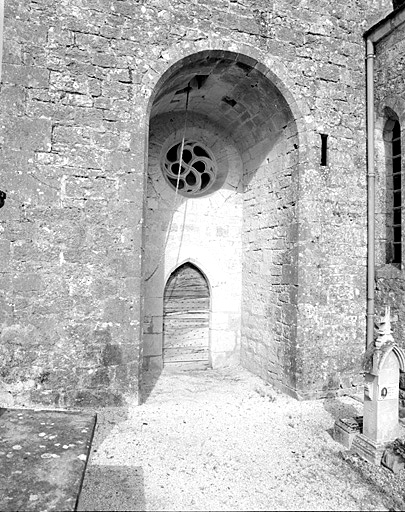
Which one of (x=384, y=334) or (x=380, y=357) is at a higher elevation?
(x=384, y=334)

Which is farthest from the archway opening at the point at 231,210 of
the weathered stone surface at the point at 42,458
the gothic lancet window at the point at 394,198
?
the weathered stone surface at the point at 42,458

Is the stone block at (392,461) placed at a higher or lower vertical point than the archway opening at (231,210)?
lower

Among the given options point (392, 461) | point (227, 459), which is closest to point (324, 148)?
point (392, 461)

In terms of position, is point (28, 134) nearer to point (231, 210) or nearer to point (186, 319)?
point (231, 210)

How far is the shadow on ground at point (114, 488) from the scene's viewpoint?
10.1ft

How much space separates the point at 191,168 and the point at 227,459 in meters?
4.92

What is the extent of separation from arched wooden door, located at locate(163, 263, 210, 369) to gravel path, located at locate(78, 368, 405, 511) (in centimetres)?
131

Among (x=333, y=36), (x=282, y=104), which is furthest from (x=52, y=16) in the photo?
(x=333, y=36)

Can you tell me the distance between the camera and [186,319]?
7332 mm

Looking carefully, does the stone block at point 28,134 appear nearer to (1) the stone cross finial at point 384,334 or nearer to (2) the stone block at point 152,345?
(2) the stone block at point 152,345

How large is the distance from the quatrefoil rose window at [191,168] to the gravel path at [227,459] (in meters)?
3.51

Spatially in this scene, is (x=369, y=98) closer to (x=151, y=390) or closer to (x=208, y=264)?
(x=208, y=264)

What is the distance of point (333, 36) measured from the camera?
6.03 meters

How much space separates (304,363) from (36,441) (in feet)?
13.3
